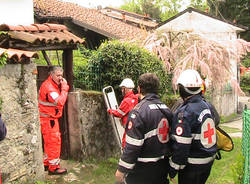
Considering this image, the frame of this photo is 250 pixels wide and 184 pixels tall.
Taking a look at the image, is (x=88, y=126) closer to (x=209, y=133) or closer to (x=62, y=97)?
(x=62, y=97)

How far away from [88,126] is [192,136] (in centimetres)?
405

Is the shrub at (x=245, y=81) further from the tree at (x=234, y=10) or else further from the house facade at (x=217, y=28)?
the house facade at (x=217, y=28)

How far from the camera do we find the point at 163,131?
3.74 metres

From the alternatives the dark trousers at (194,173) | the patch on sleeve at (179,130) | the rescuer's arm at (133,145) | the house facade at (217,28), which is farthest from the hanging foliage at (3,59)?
the house facade at (217,28)

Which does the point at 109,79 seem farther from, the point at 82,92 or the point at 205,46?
the point at 205,46

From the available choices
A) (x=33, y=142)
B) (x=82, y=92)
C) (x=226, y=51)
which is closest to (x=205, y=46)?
(x=226, y=51)

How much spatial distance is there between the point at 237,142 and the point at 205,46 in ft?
11.6

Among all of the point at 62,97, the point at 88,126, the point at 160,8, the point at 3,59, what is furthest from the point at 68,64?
the point at 160,8

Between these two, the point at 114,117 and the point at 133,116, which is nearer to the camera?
the point at 133,116

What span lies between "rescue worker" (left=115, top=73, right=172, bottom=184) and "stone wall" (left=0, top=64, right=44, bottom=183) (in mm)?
2048

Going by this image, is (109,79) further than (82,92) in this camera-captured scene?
Yes

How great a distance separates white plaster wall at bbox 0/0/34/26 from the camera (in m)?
8.39

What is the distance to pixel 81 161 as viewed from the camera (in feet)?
23.1

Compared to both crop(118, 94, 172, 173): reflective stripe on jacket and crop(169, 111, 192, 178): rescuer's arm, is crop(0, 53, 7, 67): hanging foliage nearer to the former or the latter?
crop(118, 94, 172, 173): reflective stripe on jacket
